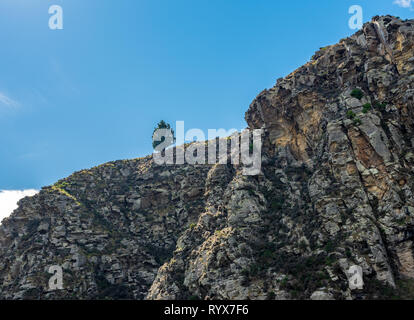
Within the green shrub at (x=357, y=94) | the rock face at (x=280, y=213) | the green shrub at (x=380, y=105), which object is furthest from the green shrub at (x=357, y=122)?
the green shrub at (x=357, y=94)

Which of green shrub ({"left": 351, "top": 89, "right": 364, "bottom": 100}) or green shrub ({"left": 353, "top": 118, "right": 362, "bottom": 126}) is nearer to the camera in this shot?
green shrub ({"left": 353, "top": 118, "right": 362, "bottom": 126})

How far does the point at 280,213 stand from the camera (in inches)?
2131

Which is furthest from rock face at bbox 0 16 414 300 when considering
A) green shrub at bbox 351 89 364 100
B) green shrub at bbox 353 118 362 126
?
green shrub at bbox 351 89 364 100

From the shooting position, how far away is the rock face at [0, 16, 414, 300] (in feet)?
136

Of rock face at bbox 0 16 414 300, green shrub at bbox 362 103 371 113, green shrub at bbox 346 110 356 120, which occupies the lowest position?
rock face at bbox 0 16 414 300

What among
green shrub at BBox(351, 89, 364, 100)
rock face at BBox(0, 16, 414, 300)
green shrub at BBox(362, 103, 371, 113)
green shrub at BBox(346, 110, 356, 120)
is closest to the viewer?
rock face at BBox(0, 16, 414, 300)

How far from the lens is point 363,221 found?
4262cm

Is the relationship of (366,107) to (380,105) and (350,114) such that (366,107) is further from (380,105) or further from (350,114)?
(350,114)

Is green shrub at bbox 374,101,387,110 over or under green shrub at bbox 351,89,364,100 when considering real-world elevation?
under

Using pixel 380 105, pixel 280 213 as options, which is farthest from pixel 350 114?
pixel 280 213

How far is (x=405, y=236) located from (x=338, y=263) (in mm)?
9541

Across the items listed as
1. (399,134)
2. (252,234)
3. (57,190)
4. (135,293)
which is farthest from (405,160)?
(57,190)

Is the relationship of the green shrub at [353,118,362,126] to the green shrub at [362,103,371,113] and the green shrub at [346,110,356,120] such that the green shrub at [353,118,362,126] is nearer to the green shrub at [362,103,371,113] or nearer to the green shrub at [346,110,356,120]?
the green shrub at [346,110,356,120]

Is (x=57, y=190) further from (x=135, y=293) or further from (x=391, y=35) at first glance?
(x=391, y=35)
